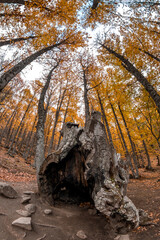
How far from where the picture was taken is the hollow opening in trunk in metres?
4.38

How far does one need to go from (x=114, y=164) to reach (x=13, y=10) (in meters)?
8.68

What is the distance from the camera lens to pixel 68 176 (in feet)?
14.7

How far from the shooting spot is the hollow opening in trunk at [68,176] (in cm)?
438

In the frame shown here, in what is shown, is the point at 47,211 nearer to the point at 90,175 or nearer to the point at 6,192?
the point at 6,192

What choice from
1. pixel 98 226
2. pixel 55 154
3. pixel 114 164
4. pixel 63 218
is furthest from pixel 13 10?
pixel 98 226

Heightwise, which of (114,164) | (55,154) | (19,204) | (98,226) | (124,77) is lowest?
(98,226)

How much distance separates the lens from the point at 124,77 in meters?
10.4

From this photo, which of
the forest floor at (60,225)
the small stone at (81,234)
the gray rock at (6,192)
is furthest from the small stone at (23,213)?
the small stone at (81,234)

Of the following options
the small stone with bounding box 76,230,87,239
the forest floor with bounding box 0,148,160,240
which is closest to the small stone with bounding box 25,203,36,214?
the forest floor with bounding box 0,148,160,240

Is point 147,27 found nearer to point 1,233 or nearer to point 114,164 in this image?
point 114,164

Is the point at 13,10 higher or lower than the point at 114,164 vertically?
higher

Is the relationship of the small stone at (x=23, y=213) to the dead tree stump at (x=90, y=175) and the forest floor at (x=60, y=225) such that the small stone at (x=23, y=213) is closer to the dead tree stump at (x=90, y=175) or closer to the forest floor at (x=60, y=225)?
Result: the forest floor at (x=60, y=225)

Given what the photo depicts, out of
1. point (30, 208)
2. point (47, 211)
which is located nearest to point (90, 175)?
point (47, 211)

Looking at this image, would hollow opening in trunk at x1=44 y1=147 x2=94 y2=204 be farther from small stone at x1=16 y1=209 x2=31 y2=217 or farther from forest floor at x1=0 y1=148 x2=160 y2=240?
small stone at x1=16 y1=209 x2=31 y2=217
